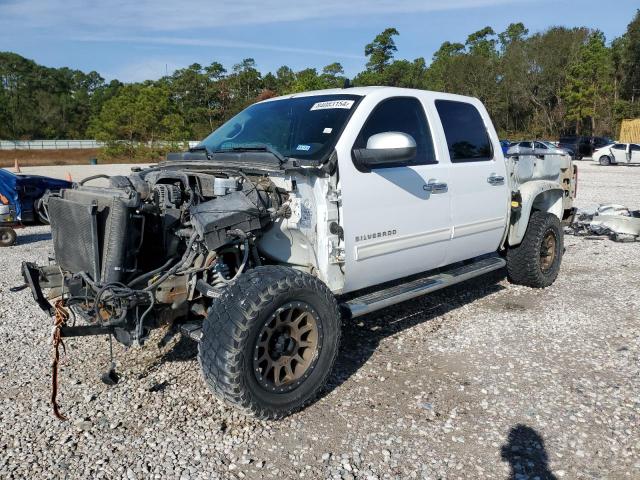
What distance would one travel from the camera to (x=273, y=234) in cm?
410

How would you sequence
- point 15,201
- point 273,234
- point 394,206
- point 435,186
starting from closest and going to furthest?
point 273,234 < point 394,206 < point 435,186 < point 15,201

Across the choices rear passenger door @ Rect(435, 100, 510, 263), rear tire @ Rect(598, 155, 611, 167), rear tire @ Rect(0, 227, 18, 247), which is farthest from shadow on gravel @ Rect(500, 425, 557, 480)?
rear tire @ Rect(598, 155, 611, 167)

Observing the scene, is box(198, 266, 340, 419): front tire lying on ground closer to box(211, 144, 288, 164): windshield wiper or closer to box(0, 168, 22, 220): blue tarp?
box(211, 144, 288, 164): windshield wiper

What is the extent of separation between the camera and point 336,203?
387 centimetres

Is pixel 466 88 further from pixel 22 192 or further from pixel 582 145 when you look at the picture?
pixel 22 192

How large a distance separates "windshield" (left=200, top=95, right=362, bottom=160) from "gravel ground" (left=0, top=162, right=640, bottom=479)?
1747mm

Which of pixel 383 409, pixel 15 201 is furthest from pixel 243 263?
pixel 15 201

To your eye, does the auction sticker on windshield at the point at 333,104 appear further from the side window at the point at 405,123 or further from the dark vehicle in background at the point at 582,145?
the dark vehicle in background at the point at 582,145

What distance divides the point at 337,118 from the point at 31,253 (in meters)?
7.11

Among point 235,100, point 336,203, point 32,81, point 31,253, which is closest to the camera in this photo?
point 336,203

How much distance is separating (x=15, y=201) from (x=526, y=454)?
404 inches

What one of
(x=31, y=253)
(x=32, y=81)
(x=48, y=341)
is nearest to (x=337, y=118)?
(x=48, y=341)

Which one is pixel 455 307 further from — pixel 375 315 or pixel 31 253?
pixel 31 253

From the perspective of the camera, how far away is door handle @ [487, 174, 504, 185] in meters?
5.28
